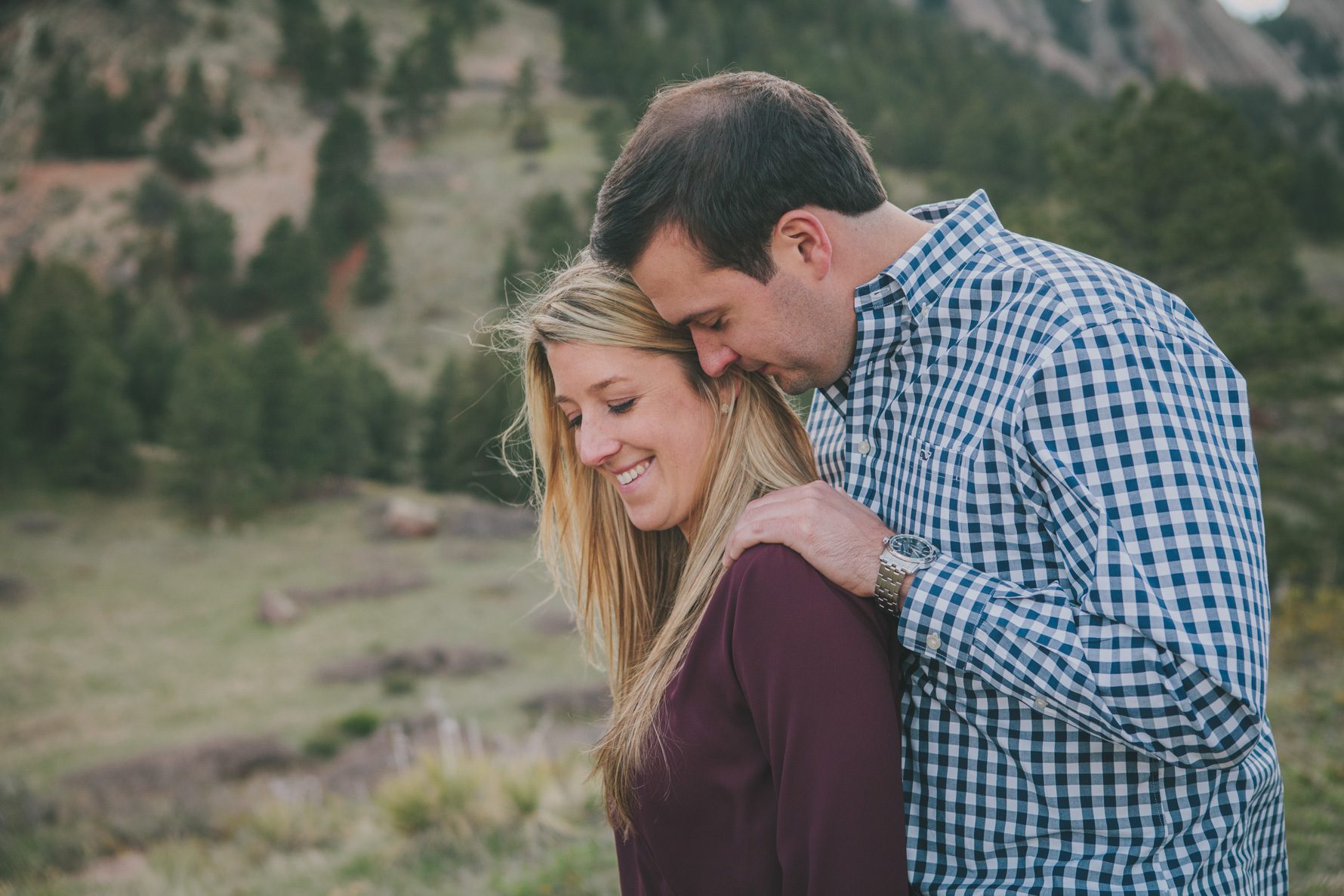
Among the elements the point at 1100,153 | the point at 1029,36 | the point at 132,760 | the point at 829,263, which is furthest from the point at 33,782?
the point at 1029,36

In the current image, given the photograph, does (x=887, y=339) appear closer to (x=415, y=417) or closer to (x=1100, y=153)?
(x=1100, y=153)

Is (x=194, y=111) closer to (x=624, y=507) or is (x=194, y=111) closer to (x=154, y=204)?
(x=154, y=204)

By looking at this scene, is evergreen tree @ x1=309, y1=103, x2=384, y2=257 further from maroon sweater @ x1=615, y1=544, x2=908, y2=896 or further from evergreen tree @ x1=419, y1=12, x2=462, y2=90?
maroon sweater @ x1=615, y1=544, x2=908, y2=896

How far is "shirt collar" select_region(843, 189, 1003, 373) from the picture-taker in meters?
2.23

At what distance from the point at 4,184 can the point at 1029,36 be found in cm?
10174

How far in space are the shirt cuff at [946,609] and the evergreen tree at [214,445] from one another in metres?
34.0

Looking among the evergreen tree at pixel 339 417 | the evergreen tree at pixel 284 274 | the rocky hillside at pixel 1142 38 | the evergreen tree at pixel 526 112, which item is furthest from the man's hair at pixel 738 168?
the rocky hillside at pixel 1142 38

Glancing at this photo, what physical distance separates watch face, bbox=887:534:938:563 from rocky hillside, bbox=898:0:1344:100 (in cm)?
11521

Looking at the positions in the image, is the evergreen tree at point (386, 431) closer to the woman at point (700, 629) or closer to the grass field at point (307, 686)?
the grass field at point (307, 686)

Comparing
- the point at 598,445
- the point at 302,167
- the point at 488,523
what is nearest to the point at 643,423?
the point at 598,445

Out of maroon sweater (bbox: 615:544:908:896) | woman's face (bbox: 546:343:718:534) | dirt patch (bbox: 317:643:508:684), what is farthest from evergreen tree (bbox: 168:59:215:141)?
maroon sweater (bbox: 615:544:908:896)

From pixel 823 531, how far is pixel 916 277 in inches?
23.1

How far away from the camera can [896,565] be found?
6.83 feet

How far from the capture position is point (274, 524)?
3372 cm
